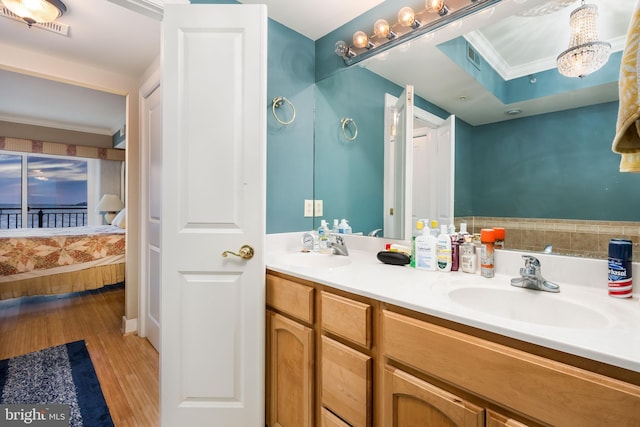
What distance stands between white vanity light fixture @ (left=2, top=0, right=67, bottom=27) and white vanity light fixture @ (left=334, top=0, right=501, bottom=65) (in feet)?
5.71

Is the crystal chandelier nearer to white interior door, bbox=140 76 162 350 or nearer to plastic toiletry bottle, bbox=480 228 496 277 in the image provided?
plastic toiletry bottle, bbox=480 228 496 277

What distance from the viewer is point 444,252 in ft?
4.27

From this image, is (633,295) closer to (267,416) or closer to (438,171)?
(438,171)

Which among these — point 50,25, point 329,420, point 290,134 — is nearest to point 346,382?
point 329,420

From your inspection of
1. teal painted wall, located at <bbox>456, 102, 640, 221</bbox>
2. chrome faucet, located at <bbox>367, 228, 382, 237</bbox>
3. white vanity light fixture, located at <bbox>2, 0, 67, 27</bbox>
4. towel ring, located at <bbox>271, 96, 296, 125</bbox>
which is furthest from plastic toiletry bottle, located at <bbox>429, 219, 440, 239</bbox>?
white vanity light fixture, located at <bbox>2, 0, 67, 27</bbox>

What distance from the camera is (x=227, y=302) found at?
1433mm

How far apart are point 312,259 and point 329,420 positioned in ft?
2.67

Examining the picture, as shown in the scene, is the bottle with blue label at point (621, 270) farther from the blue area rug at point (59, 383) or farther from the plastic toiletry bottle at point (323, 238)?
the blue area rug at point (59, 383)

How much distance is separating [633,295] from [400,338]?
772 mm

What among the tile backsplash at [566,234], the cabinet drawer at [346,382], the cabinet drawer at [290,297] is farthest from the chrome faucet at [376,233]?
the cabinet drawer at [346,382]

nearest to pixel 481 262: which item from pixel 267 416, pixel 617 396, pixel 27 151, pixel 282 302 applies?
pixel 617 396

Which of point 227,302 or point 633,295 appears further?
point 227,302

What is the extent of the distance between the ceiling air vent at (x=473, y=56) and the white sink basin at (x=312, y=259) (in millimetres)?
1140

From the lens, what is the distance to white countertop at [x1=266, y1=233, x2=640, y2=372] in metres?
0.65
